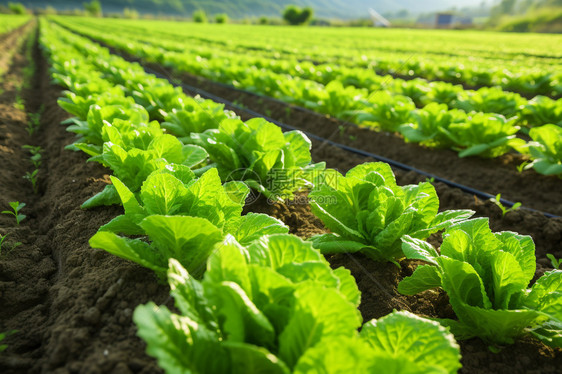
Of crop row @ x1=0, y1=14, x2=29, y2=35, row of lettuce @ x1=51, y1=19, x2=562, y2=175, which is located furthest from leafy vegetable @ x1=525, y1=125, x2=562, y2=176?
crop row @ x1=0, y1=14, x2=29, y2=35

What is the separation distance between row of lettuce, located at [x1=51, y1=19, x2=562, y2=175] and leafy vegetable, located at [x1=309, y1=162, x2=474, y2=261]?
2.69m

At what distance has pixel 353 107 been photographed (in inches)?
255

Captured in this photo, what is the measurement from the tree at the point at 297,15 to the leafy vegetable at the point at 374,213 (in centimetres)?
7344

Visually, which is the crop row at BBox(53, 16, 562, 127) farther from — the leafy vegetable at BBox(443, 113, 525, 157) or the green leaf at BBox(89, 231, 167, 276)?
the green leaf at BBox(89, 231, 167, 276)

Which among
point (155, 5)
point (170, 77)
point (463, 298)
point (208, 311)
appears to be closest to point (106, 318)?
point (208, 311)

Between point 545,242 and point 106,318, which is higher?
point 106,318

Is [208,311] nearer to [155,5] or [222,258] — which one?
[222,258]

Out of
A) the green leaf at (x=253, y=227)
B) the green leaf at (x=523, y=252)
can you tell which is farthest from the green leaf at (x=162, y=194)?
the green leaf at (x=523, y=252)

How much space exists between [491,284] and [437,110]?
12.2ft

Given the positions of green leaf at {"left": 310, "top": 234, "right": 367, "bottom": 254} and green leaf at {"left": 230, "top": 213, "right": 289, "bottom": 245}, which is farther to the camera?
green leaf at {"left": 310, "top": 234, "right": 367, "bottom": 254}

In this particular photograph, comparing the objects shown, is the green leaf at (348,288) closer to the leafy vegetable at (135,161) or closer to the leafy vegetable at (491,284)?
the leafy vegetable at (491,284)

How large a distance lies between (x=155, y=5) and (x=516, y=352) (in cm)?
14406

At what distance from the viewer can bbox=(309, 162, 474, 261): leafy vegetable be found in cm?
224

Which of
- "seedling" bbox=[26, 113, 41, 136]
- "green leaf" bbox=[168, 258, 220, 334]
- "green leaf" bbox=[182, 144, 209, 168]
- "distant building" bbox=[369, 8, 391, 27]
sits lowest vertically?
"seedling" bbox=[26, 113, 41, 136]
